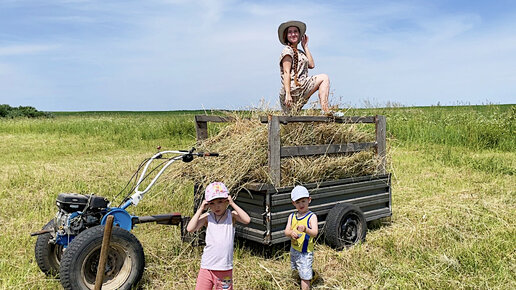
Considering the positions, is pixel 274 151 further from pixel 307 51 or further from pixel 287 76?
pixel 307 51

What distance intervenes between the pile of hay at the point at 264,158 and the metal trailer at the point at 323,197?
97 millimetres

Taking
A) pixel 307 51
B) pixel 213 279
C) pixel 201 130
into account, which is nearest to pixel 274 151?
pixel 201 130

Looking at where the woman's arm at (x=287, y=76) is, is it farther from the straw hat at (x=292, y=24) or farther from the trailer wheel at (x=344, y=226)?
the trailer wheel at (x=344, y=226)

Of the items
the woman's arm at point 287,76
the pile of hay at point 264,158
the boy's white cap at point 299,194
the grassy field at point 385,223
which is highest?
the woman's arm at point 287,76

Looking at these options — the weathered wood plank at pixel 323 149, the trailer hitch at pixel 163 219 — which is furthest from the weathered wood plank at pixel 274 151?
the trailer hitch at pixel 163 219

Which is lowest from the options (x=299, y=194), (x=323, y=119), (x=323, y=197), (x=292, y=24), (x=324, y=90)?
(x=323, y=197)

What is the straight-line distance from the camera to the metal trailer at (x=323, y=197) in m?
4.52

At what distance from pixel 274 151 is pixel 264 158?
16cm

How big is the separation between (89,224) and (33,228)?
231cm

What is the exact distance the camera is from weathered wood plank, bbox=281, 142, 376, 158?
4793mm

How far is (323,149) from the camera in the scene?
5125mm

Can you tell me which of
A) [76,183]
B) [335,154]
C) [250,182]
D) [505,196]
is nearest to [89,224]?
[250,182]

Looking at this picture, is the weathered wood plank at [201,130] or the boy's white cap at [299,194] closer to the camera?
the boy's white cap at [299,194]

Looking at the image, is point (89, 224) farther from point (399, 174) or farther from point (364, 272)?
point (399, 174)
